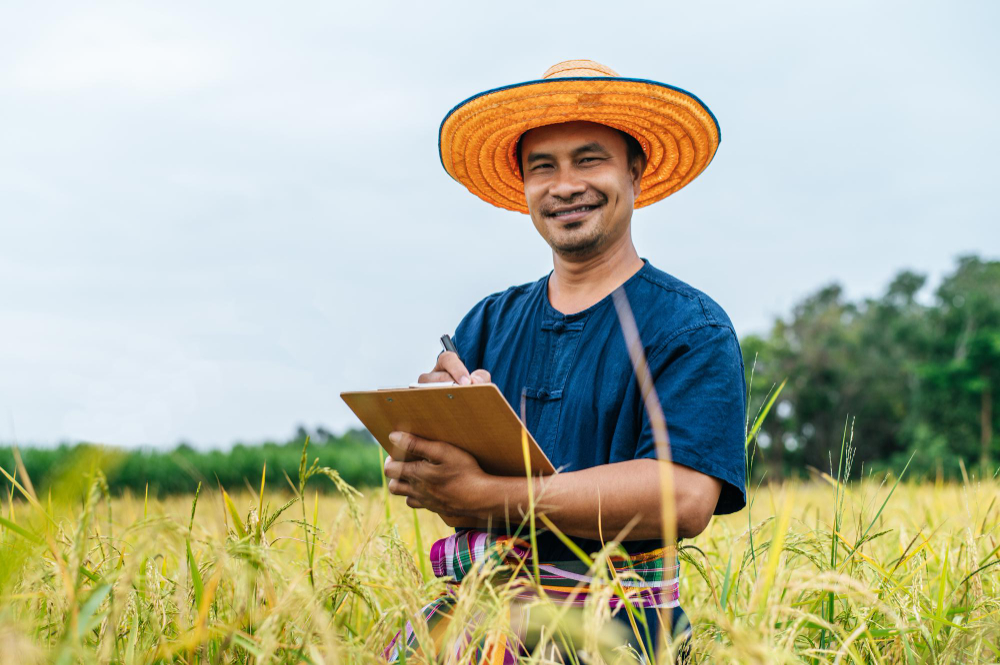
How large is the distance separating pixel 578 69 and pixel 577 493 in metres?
1.38

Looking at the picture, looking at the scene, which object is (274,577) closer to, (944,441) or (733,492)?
(733,492)

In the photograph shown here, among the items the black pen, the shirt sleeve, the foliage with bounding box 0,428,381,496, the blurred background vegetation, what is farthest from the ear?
the blurred background vegetation

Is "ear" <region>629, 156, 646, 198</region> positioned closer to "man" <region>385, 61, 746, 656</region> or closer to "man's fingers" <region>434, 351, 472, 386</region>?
"man" <region>385, 61, 746, 656</region>

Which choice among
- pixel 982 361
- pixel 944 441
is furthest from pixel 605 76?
pixel 982 361

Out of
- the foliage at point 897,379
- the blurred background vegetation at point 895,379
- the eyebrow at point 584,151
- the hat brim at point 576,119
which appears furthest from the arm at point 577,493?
the foliage at point 897,379

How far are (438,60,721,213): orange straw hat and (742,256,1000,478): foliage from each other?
2668 cm

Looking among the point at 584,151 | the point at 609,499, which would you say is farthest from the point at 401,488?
the point at 584,151

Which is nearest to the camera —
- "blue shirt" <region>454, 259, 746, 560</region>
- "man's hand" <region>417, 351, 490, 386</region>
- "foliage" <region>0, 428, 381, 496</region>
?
"blue shirt" <region>454, 259, 746, 560</region>

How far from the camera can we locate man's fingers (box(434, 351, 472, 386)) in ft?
7.35

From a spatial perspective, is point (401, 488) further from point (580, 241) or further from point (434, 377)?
point (580, 241)

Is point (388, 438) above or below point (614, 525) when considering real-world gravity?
above

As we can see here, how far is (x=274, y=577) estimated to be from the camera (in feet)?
5.17

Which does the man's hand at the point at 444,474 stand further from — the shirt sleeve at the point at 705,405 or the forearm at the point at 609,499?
the shirt sleeve at the point at 705,405

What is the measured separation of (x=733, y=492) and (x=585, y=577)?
1.51ft
